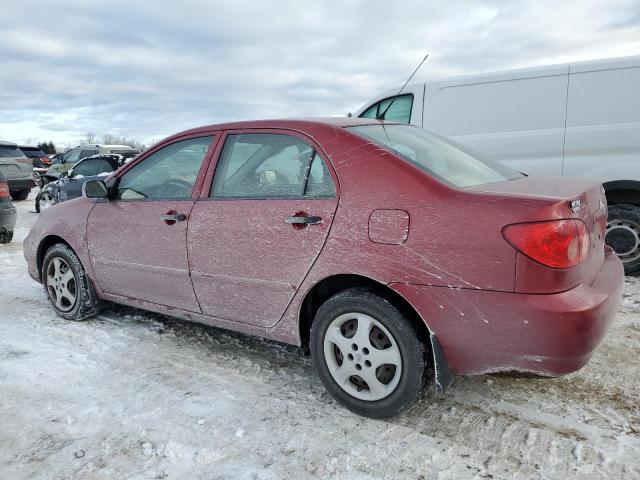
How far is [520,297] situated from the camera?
2006 millimetres

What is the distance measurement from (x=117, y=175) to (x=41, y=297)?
72.0 inches

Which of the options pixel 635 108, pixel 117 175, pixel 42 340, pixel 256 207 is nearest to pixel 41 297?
pixel 42 340

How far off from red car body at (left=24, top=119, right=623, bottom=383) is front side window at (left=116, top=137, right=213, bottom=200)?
73mm

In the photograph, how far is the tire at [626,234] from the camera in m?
4.73

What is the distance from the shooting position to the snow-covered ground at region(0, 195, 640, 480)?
209cm

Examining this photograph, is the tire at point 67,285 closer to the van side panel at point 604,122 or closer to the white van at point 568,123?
the white van at point 568,123

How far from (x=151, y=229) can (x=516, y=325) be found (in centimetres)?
231

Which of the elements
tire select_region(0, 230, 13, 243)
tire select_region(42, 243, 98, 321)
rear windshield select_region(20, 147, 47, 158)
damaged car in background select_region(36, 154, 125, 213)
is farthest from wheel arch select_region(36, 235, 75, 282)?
rear windshield select_region(20, 147, 47, 158)

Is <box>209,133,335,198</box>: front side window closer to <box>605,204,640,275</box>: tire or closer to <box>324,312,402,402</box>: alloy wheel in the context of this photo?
<box>324,312,402,402</box>: alloy wheel

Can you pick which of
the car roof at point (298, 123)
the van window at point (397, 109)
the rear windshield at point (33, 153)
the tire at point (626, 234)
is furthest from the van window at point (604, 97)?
the rear windshield at point (33, 153)

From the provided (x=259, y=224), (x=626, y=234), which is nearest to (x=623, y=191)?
(x=626, y=234)

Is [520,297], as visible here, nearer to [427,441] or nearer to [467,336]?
[467,336]

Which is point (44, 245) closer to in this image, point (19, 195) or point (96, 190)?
point (96, 190)

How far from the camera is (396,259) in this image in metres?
2.24
